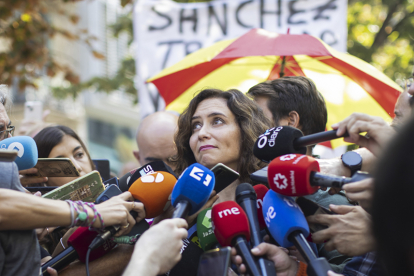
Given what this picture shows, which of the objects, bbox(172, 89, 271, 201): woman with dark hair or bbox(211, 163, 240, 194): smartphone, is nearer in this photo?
bbox(211, 163, 240, 194): smartphone

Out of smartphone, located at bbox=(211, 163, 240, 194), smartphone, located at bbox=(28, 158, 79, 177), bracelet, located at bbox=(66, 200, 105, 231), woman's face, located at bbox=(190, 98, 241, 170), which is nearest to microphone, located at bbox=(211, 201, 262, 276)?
smartphone, located at bbox=(211, 163, 240, 194)

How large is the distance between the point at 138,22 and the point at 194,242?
11.6ft

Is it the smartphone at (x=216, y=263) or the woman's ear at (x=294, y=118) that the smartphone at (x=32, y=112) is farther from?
the smartphone at (x=216, y=263)

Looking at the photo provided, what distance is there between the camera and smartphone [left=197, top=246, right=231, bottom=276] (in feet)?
5.45

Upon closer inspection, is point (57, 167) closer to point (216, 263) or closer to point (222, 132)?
point (222, 132)

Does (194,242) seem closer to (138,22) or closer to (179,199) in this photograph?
(179,199)

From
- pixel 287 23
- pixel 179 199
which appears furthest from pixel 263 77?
pixel 179 199

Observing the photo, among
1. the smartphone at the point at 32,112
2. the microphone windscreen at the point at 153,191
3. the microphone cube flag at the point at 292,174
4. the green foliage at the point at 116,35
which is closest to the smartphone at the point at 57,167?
the microphone windscreen at the point at 153,191

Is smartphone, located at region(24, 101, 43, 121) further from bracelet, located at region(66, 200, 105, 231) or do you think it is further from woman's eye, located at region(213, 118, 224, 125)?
bracelet, located at region(66, 200, 105, 231)

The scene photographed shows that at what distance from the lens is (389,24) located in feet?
28.3

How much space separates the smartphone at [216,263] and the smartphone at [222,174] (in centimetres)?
45

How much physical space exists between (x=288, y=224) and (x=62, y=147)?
7.38 feet

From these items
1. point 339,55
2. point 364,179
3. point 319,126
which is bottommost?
point 319,126

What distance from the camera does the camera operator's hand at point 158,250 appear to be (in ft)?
5.18
